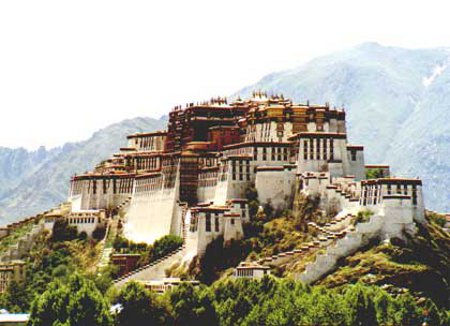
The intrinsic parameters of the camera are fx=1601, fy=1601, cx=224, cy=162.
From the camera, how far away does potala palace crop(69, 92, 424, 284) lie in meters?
146

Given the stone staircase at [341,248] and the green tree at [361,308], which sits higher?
the stone staircase at [341,248]

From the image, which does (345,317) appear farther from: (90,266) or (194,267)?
(90,266)

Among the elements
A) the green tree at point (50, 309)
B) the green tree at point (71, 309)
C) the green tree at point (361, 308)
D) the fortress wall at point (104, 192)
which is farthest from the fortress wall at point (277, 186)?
the green tree at point (361, 308)

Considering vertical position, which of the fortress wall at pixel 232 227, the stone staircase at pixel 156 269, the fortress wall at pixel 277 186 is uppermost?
the fortress wall at pixel 277 186

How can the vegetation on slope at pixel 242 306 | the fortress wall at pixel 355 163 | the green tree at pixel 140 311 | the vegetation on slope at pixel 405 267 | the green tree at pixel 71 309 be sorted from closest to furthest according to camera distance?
the vegetation on slope at pixel 242 306 < the green tree at pixel 71 309 < the green tree at pixel 140 311 < the vegetation on slope at pixel 405 267 < the fortress wall at pixel 355 163

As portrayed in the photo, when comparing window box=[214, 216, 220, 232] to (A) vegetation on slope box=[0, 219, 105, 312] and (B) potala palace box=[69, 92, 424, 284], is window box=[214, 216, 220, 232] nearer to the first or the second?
(B) potala palace box=[69, 92, 424, 284]

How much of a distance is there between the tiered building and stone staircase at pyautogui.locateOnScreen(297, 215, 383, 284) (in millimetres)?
1883

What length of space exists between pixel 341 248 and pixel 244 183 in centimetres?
2102

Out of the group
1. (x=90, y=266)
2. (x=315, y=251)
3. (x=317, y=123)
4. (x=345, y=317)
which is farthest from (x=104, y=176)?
(x=345, y=317)

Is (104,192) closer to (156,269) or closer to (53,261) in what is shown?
(53,261)

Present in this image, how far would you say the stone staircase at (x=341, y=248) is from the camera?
14338 cm

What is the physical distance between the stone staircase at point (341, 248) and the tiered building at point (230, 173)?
74.1 inches

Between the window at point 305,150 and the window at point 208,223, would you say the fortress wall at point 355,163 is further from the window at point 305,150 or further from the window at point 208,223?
the window at point 208,223

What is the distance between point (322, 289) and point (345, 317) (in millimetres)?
15545
